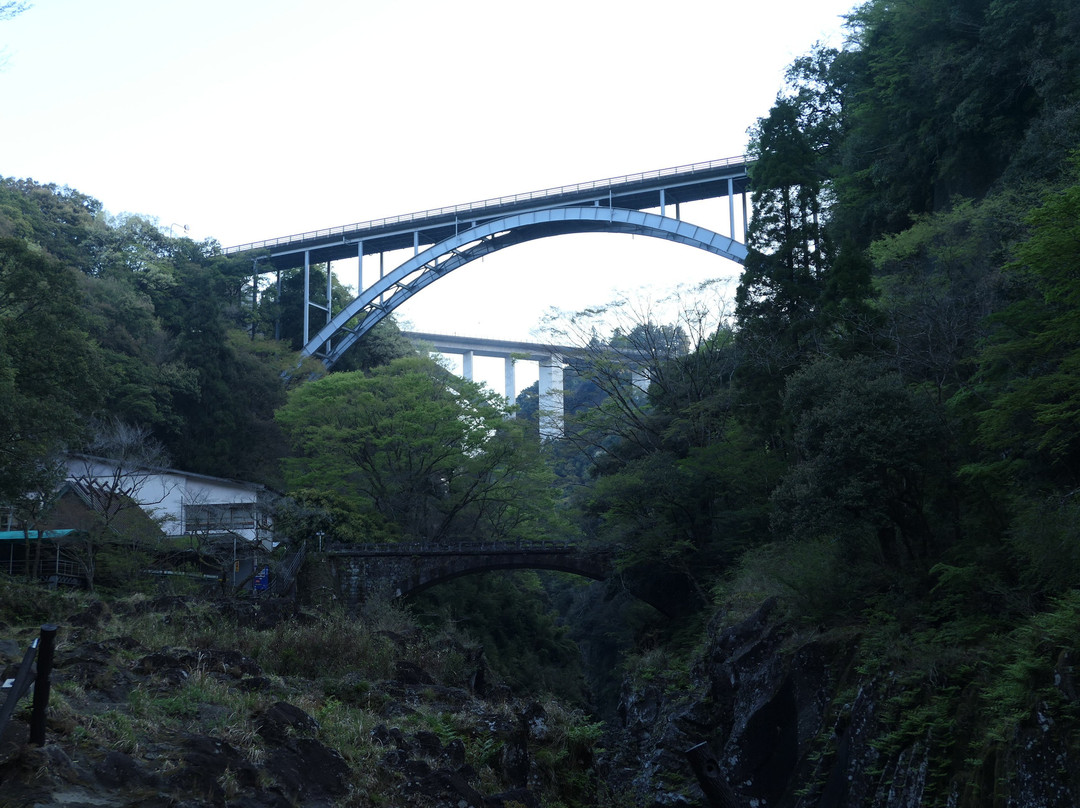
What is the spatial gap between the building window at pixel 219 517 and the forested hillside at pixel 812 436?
2.61m

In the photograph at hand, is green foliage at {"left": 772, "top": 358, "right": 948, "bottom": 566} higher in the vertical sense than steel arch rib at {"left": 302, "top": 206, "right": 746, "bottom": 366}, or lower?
lower

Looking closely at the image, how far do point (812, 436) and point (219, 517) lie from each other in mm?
25332

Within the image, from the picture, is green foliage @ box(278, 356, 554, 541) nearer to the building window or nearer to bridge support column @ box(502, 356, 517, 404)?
the building window

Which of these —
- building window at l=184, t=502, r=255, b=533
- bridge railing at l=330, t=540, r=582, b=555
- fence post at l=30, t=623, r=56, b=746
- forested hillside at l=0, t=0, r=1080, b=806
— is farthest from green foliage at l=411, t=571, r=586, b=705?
fence post at l=30, t=623, r=56, b=746

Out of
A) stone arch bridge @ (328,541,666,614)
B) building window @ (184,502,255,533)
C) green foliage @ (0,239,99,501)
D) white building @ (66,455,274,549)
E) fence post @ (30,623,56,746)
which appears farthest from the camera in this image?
building window @ (184,502,255,533)

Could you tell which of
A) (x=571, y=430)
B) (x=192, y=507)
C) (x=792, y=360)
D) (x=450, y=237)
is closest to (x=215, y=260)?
(x=450, y=237)

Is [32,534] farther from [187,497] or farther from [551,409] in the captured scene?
[551,409]

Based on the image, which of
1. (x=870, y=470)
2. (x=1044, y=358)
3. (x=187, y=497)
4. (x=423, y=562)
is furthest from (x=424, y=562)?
(x=1044, y=358)

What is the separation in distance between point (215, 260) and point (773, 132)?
3297cm

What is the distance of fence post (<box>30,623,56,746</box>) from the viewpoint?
610 cm

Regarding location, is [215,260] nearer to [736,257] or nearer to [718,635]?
[736,257]

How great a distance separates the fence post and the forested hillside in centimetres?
975

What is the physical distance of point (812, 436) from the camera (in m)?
17.4

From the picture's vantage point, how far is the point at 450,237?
150 feet
